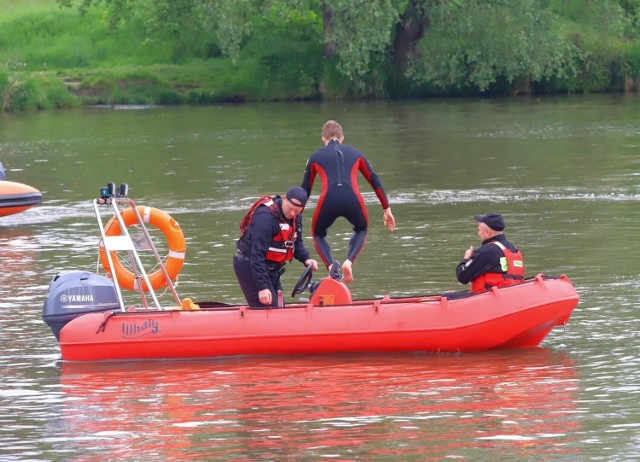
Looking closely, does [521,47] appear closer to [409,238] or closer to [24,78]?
[24,78]

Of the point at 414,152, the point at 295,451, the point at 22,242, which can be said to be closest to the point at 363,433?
the point at 295,451

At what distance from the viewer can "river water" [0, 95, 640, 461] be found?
8.95m

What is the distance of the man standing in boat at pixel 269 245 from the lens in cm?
1116

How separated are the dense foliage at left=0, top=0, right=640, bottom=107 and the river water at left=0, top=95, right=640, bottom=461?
906 cm

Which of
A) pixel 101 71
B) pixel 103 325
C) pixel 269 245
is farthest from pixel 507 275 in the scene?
pixel 101 71

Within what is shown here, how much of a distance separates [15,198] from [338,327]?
30.7ft

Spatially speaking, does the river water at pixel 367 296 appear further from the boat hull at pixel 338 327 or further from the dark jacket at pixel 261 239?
the dark jacket at pixel 261 239

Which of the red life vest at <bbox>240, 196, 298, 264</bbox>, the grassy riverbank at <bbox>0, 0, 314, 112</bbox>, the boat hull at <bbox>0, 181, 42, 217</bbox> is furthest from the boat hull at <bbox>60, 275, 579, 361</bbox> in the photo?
the grassy riverbank at <bbox>0, 0, 314, 112</bbox>

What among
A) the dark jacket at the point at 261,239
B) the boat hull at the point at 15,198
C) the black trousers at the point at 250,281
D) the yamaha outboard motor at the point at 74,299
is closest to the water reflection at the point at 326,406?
the yamaha outboard motor at the point at 74,299

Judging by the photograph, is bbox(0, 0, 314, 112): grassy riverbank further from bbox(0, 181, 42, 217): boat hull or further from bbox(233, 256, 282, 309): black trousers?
bbox(233, 256, 282, 309): black trousers

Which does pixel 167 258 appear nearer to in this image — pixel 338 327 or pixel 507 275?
pixel 338 327

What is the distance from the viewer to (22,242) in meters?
18.0

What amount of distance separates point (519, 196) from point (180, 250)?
9.18m

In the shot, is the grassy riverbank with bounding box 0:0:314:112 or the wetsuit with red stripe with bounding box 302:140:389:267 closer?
the wetsuit with red stripe with bounding box 302:140:389:267
